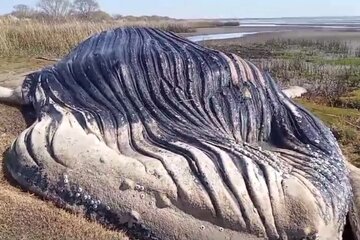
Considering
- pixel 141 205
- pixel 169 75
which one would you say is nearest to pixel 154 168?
pixel 141 205

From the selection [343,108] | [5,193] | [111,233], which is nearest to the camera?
[111,233]

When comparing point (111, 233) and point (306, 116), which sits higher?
point (306, 116)

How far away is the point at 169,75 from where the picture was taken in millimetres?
5820

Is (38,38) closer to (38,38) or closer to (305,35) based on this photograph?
(38,38)

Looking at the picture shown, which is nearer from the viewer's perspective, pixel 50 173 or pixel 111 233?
pixel 111 233

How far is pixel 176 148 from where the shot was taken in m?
5.14

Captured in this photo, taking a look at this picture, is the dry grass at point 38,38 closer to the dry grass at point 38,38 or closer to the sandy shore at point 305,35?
the dry grass at point 38,38

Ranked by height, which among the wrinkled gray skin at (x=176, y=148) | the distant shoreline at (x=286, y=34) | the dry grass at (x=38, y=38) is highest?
the wrinkled gray skin at (x=176, y=148)

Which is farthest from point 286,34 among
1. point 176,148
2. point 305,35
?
point 176,148

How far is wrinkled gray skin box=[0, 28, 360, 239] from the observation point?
184 inches

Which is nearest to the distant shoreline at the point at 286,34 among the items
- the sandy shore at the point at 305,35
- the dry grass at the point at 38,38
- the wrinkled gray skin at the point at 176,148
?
the sandy shore at the point at 305,35

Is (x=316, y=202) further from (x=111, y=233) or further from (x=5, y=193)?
(x=5, y=193)

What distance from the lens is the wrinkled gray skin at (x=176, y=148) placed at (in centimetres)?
467

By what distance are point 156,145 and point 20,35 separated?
13947mm
